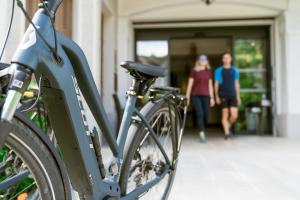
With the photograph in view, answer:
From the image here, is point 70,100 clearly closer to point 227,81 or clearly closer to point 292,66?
point 227,81

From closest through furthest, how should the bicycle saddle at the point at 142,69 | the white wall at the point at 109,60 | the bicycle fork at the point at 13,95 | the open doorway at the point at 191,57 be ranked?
the bicycle fork at the point at 13,95
the bicycle saddle at the point at 142,69
the white wall at the point at 109,60
the open doorway at the point at 191,57

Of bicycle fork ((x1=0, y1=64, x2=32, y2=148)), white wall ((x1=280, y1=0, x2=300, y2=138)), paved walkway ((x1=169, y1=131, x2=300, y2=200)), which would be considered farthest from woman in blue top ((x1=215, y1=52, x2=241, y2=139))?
bicycle fork ((x1=0, y1=64, x2=32, y2=148))

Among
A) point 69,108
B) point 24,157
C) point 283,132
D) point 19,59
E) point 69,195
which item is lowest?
point 283,132

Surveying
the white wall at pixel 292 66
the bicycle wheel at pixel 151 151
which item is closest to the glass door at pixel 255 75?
the white wall at pixel 292 66

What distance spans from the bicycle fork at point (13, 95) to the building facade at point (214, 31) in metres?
5.73

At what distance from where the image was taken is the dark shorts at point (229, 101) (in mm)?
6945

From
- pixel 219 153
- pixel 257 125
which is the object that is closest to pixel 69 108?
pixel 219 153

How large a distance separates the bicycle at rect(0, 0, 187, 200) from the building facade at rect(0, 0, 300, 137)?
5.07m

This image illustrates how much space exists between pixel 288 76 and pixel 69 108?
6879 millimetres

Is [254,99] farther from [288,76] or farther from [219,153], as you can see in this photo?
[219,153]

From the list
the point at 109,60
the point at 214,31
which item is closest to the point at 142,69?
the point at 109,60

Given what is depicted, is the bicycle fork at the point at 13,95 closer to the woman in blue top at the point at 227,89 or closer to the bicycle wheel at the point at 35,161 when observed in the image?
the bicycle wheel at the point at 35,161

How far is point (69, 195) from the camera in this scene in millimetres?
1177

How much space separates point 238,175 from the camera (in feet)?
11.1
